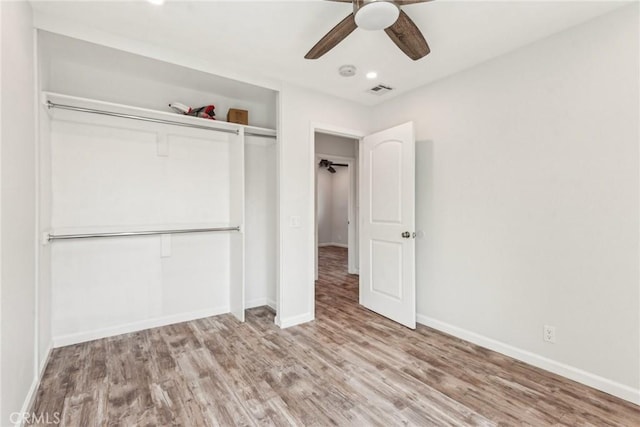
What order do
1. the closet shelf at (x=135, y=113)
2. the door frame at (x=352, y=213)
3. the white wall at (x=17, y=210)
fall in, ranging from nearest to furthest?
the white wall at (x=17, y=210) → the closet shelf at (x=135, y=113) → the door frame at (x=352, y=213)

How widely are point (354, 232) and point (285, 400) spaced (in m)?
4.10

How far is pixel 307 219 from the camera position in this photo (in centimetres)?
327

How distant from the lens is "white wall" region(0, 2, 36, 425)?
1438 mm

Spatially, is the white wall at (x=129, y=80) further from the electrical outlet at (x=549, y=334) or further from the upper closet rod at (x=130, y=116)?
the electrical outlet at (x=549, y=334)

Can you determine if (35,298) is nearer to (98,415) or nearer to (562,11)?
(98,415)

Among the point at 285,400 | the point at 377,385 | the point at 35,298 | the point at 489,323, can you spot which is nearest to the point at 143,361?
the point at 35,298

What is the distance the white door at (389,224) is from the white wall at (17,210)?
2927 millimetres

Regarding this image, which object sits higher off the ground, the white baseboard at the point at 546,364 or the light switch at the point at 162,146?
the light switch at the point at 162,146

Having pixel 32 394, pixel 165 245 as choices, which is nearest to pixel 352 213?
pixel 165 245

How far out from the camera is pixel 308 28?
218cm

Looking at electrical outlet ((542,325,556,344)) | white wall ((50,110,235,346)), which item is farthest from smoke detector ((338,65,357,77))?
electrical outlet ((542,325,556,344))

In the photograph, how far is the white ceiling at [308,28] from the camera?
1948 mm

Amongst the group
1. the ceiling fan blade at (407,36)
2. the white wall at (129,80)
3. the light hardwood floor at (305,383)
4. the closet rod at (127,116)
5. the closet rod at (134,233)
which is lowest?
the light hardwood floor at (305,383)

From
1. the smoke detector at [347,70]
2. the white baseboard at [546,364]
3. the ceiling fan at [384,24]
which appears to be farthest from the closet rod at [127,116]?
the white baseboard at [546,364]
